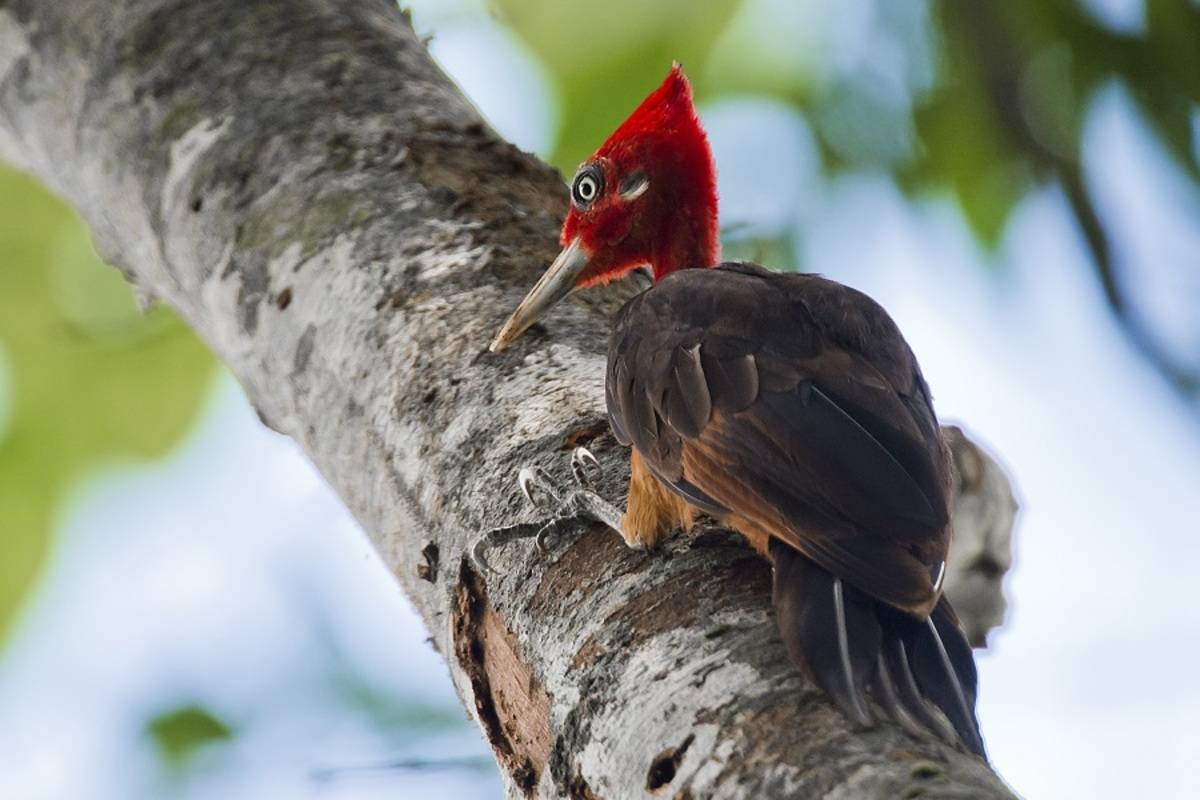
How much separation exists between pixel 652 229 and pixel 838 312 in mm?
881

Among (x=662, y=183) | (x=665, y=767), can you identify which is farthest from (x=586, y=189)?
(x=665, y=767)

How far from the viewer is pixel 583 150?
12.5ft

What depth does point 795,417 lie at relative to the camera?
175 centimetres

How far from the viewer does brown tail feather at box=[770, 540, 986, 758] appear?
1239 millimetres

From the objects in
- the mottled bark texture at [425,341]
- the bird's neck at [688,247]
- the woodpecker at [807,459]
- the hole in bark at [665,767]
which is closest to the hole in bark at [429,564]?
the mottled bark texture at [425,341]

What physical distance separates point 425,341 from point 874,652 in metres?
0.87

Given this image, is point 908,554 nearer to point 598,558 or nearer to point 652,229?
point 598,558

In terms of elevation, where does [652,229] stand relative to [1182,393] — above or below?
below

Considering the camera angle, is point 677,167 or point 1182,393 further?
point 677,167

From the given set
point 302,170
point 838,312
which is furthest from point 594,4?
point 838,312

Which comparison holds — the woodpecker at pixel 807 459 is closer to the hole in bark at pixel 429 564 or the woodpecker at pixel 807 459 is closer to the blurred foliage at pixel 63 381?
the hole in bark at pixel 429 564

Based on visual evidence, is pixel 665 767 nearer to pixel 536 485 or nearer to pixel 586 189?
pixel 536 485

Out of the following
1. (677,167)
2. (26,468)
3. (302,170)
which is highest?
(677,167)

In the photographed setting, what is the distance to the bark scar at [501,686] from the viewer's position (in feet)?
5.17
